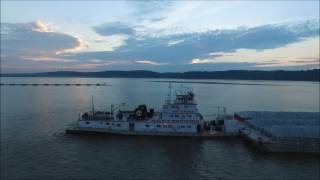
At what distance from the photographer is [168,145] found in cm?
5362

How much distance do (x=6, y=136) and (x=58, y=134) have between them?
306 inches

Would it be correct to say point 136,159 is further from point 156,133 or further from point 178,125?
point 178,125

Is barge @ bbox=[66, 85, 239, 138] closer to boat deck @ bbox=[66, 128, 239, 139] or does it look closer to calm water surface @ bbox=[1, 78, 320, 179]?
boat deck @ bbox=[66, 128, 239, 139]

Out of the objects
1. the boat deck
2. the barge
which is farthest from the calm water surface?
the barge

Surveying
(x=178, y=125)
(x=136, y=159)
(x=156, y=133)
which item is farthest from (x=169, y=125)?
(x=136, y=159)

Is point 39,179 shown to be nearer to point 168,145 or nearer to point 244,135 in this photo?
Answer: point 168,145

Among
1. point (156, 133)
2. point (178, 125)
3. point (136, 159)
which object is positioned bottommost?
point (136, 159)

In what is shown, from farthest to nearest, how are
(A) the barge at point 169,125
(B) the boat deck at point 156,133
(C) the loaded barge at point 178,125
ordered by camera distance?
1. (A) the barge at point 169,125
2. (C) the loaded barge at point 178,125
3. (B) the boat deck at point 156,133

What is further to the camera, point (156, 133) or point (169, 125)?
point (169, 125)

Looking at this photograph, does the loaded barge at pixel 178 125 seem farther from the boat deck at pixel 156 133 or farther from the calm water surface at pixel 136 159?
the calm water surface at pixel 136 159

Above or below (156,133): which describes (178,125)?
above

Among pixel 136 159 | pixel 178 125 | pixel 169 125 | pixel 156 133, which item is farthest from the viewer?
pixel 169 125

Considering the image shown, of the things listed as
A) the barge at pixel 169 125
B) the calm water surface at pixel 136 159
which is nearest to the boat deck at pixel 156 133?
the barge at pixel 169 125

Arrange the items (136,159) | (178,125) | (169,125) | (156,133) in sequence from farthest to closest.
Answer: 1. (169,125)
2. (178,125)
3. (156,133)
4. (136,159)
